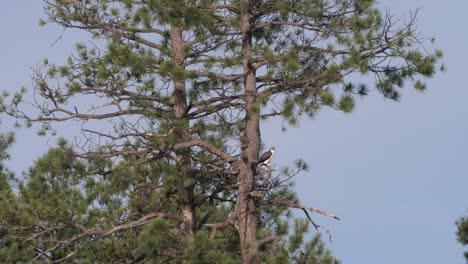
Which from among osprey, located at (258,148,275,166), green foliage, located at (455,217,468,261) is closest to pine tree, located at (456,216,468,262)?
green foliage, located at (455,217,468,261)

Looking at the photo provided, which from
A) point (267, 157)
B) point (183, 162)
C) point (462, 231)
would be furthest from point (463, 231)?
point (183, 162)

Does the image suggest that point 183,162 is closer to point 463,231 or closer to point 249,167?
point 249,167

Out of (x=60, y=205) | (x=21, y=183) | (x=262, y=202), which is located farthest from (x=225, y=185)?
(x=21, y=183)

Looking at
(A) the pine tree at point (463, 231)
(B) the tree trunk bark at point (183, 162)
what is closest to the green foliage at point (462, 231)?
(A) the pine tree at point (463, 231)

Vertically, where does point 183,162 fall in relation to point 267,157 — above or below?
above

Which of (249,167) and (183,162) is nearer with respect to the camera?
(249,167)

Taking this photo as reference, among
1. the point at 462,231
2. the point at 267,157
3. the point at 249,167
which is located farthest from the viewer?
the point at 462,231

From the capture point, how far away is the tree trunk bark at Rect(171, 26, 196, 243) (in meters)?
13.3

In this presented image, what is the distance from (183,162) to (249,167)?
62.9 inches

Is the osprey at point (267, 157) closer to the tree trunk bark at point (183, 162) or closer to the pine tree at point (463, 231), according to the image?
the tree trunk bark at point (183, 162)

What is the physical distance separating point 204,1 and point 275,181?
2.65 metres

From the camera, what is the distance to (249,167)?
12117 millimetres

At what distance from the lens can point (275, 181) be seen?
12227mm

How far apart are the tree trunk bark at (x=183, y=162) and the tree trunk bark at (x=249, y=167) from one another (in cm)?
90
